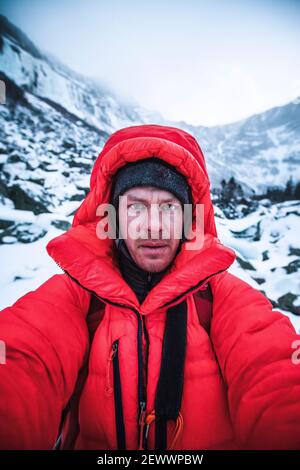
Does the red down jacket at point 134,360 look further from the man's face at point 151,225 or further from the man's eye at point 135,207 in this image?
the man's eye at point 135,207

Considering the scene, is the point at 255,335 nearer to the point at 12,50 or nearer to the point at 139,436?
the point at 139,436

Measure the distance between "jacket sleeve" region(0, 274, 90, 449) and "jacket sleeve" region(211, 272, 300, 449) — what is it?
30.0 inches

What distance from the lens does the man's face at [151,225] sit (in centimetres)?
131

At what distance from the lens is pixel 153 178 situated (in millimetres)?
1380

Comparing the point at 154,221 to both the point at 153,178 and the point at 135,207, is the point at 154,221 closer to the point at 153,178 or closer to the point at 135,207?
the point at 135,207

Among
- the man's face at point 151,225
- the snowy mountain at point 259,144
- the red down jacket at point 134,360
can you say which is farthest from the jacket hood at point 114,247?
the snowy mountain at point 259,144

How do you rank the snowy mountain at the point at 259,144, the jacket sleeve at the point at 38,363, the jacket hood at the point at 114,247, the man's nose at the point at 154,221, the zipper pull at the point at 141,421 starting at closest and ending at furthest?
the jacket sleeve at the point at 38,363 → the zipper pull at the point at 141,421 → the jacket hood at the point at 114,247 → the man's nose at the point at 154,221 → the snowy mountain at the point at 259,144

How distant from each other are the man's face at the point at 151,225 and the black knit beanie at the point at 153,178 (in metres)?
0.03

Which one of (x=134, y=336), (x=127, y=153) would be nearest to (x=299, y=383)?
(x=134, y=336)

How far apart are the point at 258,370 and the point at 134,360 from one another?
567mm

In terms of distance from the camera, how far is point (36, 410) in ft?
2.82

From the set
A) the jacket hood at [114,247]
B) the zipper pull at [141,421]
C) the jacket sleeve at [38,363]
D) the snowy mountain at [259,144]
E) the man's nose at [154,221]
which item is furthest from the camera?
the snowy mountain at [259,144]

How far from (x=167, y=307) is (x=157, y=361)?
0.26 metres
